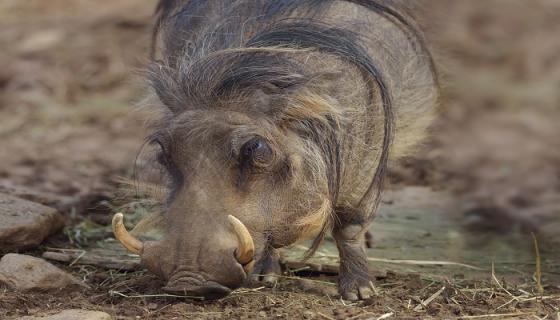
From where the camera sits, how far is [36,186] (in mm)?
5637

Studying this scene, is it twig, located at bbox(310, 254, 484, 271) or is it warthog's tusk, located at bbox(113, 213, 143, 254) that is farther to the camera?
twig, located at bbox(310, 254, 484, 271)

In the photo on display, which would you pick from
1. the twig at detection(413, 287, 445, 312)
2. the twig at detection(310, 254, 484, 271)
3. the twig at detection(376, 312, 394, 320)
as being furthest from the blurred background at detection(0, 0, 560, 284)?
the twig at detection(376, 312, 394, 320)

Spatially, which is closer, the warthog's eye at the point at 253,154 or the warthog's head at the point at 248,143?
the warthog's head at the point at 248,143

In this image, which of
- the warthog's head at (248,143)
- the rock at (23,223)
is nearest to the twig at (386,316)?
the warthog's head at (248,143)

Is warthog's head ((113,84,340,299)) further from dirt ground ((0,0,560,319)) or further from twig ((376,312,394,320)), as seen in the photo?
twig ((376,312,394,320))

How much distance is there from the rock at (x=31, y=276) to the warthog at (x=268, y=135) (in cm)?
41

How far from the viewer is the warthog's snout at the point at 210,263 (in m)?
→ 3.20

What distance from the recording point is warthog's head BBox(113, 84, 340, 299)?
10.6ft

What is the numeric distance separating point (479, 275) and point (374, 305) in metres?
0.79

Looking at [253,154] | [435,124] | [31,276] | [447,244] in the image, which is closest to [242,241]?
[253,154]

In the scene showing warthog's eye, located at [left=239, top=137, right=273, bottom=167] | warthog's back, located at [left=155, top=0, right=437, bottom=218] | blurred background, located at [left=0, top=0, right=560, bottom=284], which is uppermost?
warthog's back, located at [left=155, top=0, right=437, bottom=218]

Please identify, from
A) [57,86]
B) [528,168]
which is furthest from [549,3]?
[57,86]

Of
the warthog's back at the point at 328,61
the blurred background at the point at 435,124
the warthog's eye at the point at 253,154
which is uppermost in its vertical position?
the warthog's back at the point at 328,61

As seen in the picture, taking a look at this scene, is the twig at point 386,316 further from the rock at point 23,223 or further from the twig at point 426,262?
the rock at point 23,223
